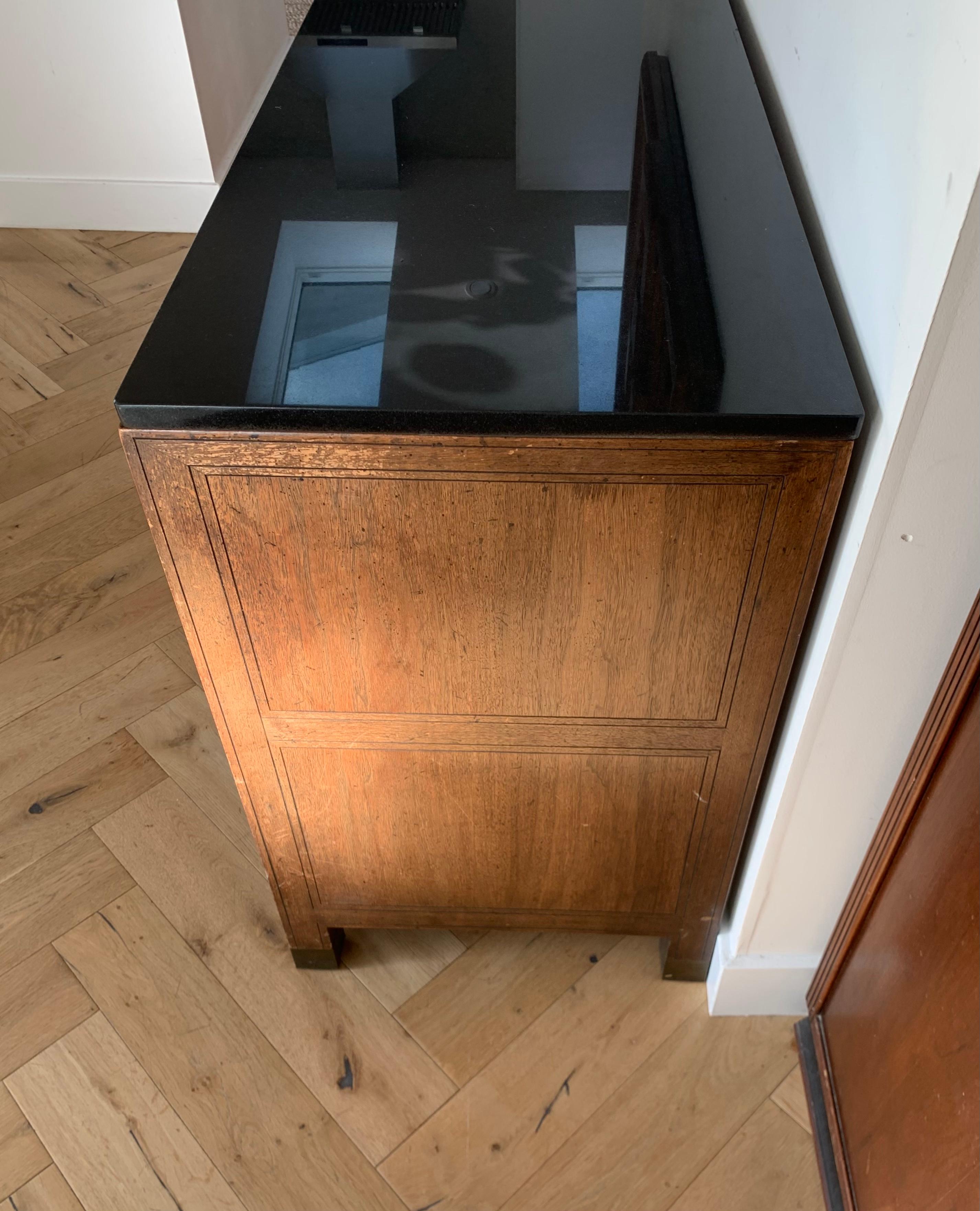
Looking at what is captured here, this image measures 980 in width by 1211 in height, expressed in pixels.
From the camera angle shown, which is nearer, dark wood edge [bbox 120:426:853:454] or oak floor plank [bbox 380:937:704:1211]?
dark wood edge [bbox 120:426:853:454]

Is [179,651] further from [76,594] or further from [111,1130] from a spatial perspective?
[111,1130]

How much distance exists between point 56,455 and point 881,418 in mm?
1673

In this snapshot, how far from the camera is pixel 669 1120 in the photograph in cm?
107

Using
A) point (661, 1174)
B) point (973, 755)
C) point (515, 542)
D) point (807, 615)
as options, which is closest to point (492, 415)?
point (515, 542)

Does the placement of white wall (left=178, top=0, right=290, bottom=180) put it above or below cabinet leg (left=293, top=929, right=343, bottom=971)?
above

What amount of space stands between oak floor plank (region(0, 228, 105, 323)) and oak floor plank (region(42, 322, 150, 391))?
0.48 ft

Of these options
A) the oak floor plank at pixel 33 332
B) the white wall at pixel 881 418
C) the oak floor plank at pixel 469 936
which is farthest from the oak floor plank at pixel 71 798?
the oak floor plank at pixel 33 332

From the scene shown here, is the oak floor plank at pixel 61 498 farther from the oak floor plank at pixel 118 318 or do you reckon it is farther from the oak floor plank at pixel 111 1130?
the oak floor plank at pixel 111 1130

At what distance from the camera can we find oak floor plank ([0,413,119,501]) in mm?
1857

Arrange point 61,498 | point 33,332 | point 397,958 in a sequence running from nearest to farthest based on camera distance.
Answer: point 397,958, point 61,498, point 33,332

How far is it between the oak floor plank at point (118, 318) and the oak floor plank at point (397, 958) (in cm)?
154

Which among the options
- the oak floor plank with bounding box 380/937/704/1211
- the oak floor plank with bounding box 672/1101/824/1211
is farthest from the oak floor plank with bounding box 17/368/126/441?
the oak floor plank with bounding box 672/1101/824/1211

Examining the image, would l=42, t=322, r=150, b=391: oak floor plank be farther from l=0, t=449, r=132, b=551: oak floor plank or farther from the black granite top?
the black granite top

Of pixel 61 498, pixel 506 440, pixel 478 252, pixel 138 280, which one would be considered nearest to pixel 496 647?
pixel 506 440
